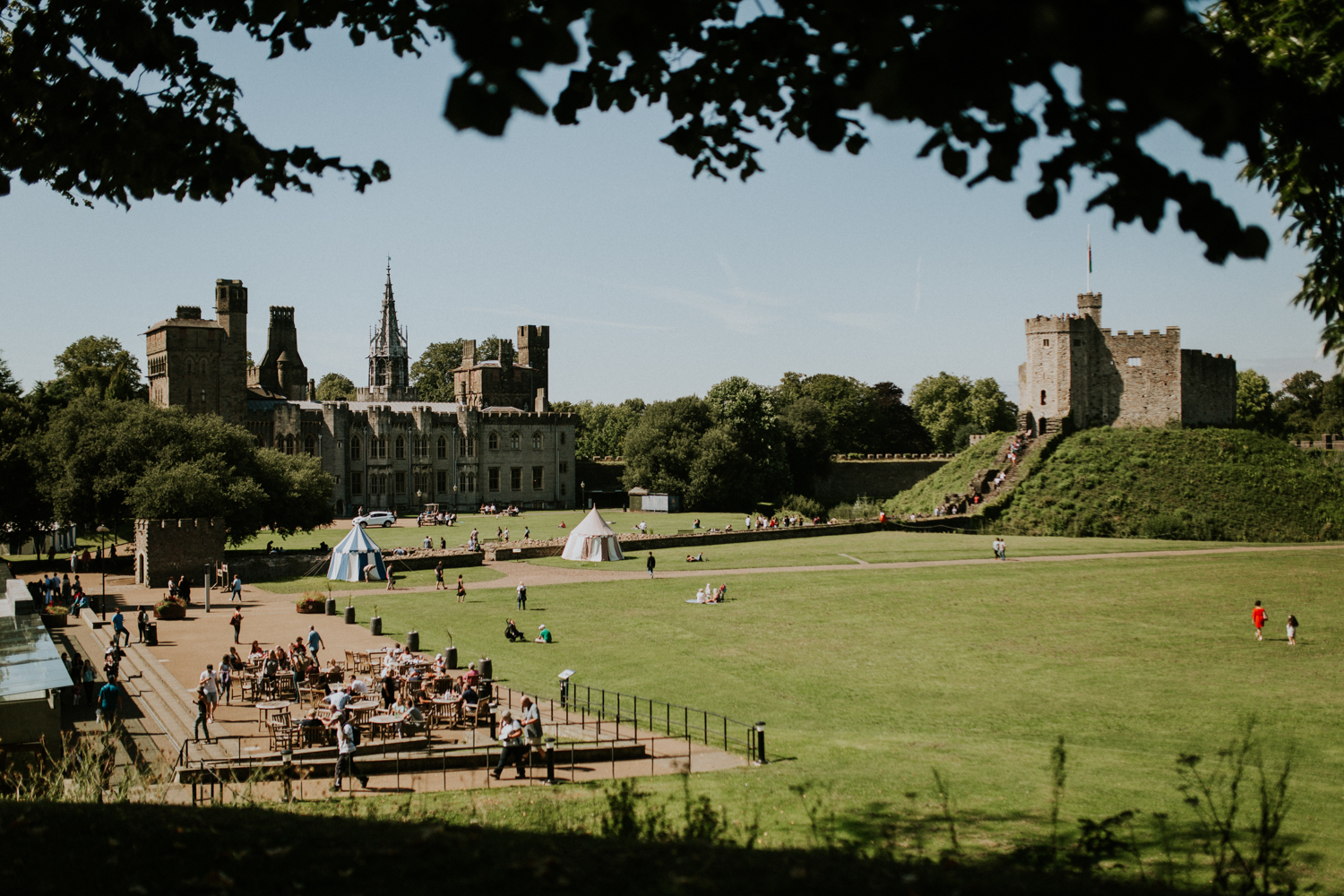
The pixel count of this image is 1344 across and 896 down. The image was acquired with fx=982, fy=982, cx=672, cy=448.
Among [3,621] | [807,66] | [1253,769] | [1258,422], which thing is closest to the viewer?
[807,66]

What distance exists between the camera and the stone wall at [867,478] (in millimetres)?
83188

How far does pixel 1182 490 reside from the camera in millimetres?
50344

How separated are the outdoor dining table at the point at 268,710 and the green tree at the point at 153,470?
23127mm

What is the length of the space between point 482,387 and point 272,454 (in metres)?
56.0

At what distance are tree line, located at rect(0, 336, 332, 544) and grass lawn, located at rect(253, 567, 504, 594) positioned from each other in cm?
392

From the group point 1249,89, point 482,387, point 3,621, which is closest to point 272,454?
point 3,621

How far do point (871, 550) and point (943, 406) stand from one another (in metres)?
68.7

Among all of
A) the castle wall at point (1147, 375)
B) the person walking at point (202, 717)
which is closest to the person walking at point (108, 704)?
the person walking at point (202, 717)

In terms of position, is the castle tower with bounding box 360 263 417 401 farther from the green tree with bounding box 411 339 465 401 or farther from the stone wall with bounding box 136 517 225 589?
the stone wall with bounding box 136 517 225 589

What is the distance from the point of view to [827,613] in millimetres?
29109

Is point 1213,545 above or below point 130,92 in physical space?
below

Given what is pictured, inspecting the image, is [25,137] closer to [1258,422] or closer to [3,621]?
[3,621]

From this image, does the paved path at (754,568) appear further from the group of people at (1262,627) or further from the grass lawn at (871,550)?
the group of people at (1262,627)

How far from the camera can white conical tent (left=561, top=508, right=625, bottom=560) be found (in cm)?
4300
